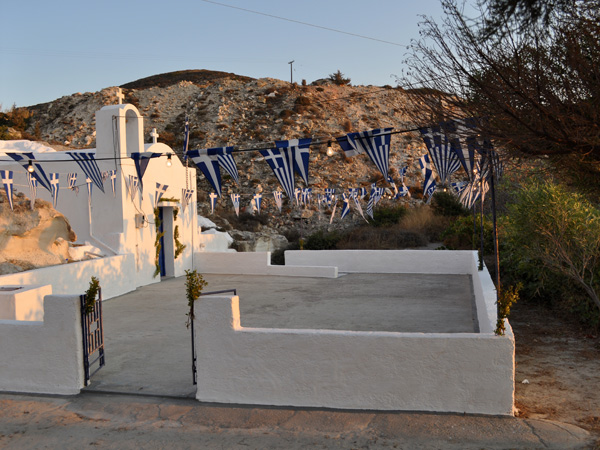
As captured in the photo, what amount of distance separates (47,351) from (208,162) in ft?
16.8

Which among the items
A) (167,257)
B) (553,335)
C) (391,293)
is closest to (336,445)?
(553,335)

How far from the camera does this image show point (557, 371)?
6.82 m

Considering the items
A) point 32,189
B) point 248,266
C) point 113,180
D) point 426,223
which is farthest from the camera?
point 426,223

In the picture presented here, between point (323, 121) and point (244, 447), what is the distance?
4080cm

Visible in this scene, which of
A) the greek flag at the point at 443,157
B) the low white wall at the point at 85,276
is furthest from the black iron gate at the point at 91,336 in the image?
the greek flag at the point at 443,157

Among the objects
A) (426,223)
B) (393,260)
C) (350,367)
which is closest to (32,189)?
(350,367)

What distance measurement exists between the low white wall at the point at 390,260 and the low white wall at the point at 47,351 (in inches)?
482

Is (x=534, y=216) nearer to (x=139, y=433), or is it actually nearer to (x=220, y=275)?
(x=139, y=433)

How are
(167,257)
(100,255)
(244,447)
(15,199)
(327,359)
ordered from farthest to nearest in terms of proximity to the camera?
(167,257) → (100,255) → (15,199) → (327,359) → (244,447)

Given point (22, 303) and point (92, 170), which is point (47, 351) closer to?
point (22, 303)

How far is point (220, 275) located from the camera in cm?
1694

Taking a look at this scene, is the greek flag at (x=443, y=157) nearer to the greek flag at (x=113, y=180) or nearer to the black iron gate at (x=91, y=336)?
the black iron gate at (x=91, y=336)

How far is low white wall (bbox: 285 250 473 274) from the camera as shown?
16656mm

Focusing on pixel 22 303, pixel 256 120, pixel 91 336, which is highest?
pixel 256 120
